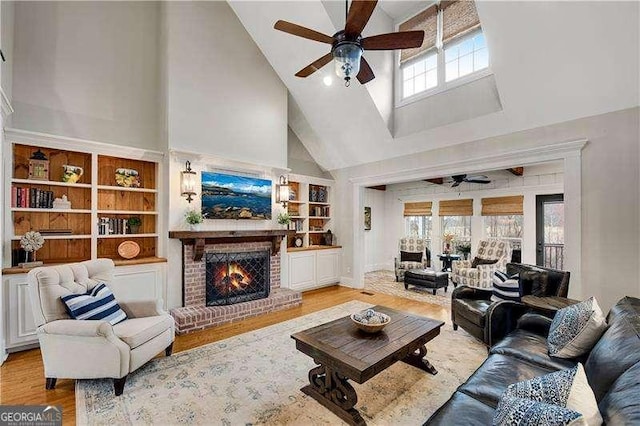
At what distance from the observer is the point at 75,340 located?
7.89ft

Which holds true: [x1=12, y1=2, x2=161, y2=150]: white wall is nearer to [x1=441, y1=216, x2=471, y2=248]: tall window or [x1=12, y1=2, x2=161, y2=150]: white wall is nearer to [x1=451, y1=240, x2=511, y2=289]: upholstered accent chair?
[x1=451, y1=240, x2=511, y2=289]: upholstered accent chair

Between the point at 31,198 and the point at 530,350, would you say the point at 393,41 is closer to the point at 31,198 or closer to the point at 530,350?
the point at 530,350

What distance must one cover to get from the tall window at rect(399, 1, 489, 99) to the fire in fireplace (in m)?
3.88

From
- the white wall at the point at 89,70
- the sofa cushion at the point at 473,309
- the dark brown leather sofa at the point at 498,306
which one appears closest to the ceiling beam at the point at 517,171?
the dark brown leather sofa at the point at 498,306

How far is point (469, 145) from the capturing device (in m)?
4.61

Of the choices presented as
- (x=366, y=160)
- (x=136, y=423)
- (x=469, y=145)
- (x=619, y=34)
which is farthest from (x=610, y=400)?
(x=366, y=160)

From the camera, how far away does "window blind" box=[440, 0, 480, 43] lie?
428 cm

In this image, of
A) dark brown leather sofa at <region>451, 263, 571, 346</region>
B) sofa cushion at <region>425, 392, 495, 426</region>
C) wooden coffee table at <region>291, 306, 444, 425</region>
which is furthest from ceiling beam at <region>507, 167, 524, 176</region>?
sofa cushion at <region>425, 392, 495, 426</region>

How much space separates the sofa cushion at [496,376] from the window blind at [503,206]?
5.56m

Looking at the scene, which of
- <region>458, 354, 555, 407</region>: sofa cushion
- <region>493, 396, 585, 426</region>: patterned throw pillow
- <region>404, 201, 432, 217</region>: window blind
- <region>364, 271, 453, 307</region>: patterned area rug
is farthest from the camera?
<region>404, 201, 432, 217</region>: window blind

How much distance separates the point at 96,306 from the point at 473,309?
153 inches

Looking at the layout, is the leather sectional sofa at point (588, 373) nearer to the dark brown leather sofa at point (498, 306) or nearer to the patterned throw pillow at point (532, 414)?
the patterned throw pillow at point (532, 414)

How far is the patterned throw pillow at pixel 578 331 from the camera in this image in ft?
6.55

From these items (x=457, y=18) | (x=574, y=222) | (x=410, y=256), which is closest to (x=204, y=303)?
(x=410, y=256)
